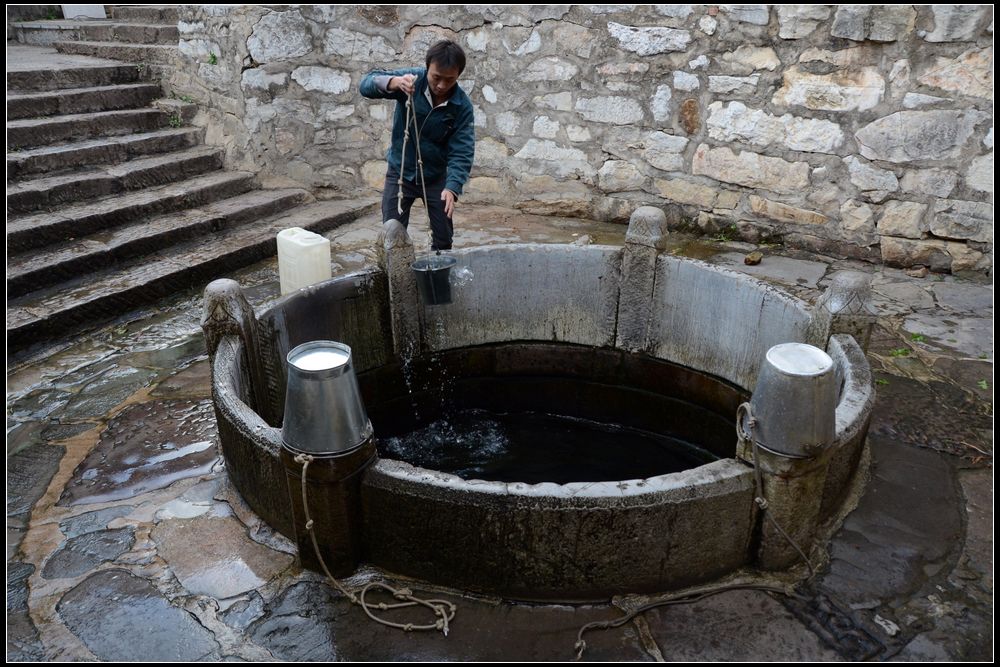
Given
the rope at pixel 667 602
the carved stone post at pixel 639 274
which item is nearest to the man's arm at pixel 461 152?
the carved stone post at pixel 639 274

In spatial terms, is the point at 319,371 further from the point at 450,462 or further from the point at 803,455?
the point at 450,462

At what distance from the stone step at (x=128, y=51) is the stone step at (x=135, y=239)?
5.83 feet

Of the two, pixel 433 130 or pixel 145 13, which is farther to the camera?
pixel 145 13

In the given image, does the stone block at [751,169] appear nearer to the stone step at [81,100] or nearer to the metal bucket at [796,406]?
the metal bucket at [796,406]

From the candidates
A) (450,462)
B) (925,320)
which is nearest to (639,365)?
(450,462)

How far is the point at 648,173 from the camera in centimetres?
647

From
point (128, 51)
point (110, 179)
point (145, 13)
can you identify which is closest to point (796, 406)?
point (110, 179)

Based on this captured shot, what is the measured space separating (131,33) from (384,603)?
24.3 ft

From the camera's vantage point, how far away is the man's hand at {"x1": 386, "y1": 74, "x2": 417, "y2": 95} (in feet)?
15.0

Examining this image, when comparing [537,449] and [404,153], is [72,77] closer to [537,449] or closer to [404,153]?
[404,153]

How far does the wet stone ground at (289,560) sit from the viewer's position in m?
2.65

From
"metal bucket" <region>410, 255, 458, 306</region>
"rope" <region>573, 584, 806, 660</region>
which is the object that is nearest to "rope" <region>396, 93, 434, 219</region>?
"metal bucket" <region>410, 255, 458, 306</region>

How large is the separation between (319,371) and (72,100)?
5719 mm

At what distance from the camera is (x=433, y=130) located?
4.95 m
